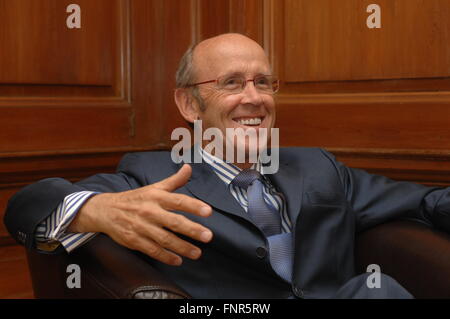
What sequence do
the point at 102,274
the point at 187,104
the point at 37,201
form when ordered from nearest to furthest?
the point at 102,274 → the point at 37,201 → the point at 187,104

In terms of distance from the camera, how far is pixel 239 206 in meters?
1.61

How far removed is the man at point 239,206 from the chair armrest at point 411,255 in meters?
0.05

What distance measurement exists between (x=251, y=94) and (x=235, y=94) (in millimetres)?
52

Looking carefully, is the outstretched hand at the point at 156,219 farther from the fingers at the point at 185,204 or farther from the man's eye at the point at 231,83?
the man's eye at the point at 231,83

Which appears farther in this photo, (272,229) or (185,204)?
(272,229)

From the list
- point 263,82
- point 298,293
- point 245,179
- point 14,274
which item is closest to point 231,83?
point 263,82

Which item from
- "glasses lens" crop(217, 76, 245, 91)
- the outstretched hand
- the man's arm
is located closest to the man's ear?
"glasses lens" crop(217, 76, 245, 91)

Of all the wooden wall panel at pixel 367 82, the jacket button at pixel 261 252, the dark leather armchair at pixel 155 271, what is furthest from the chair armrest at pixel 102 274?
the wooden wall panel at pixel 367 82

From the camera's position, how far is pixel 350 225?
174 centimetres

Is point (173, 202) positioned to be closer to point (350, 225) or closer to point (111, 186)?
point (111, 186)

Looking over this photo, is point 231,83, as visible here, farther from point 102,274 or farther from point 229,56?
point 102,274

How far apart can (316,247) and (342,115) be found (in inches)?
29.2

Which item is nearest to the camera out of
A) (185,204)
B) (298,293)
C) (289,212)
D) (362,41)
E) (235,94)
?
(185,204)

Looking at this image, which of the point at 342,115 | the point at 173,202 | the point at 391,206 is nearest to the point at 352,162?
the point at 342,115
